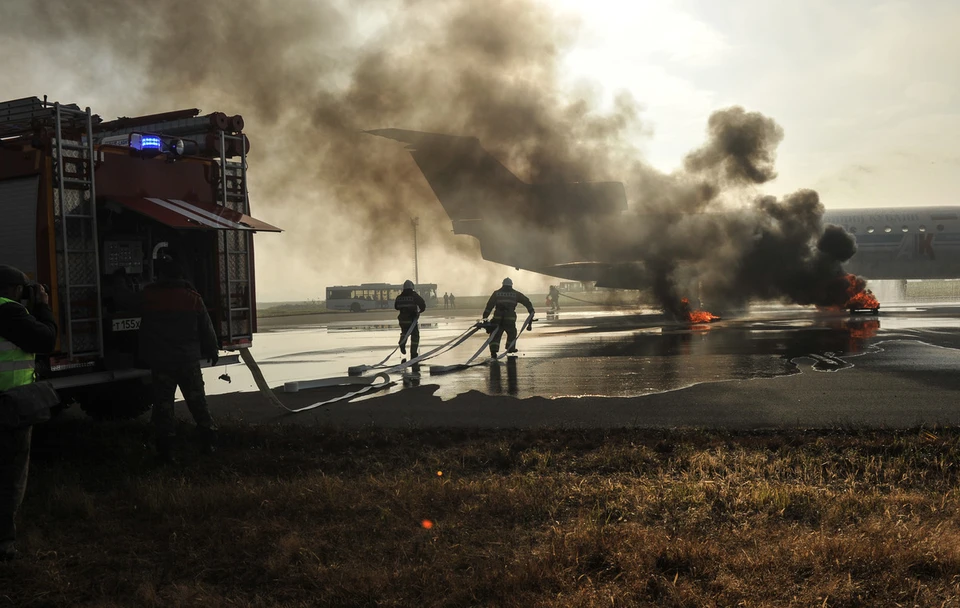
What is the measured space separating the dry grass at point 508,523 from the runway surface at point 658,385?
1.41 metres

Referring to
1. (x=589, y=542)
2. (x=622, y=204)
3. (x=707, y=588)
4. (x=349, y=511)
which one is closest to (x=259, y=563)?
(x=349, y=511)

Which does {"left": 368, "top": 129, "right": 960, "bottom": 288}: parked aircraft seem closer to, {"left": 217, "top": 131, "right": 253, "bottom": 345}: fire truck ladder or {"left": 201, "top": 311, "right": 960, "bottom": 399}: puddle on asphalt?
{"left": 201, "top": 311, "right": 960, "bottom": 399}: puddle on asphalt

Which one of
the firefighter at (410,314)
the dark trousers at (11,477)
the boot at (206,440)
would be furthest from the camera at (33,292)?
the firefighter at (410,314)

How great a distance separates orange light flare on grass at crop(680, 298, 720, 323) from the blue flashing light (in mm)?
24818

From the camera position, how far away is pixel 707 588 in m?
3.86

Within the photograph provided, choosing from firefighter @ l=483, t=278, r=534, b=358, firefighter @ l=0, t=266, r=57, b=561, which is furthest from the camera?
firefighter @ l=483, t=278, r=534, b=358

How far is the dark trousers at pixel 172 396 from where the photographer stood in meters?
7.39

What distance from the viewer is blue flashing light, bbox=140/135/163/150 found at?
893 centimetres

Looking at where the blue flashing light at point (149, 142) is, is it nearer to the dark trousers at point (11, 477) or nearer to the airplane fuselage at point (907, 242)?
the dark trousers at point (11, 477)

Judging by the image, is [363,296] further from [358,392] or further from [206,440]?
[206,440]

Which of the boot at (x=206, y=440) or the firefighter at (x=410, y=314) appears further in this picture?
the firefighter at (x=410, y=314)

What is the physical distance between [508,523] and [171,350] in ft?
13.9

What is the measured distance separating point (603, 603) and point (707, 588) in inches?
23.3

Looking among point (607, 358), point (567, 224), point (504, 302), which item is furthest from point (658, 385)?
point (567, 224)
